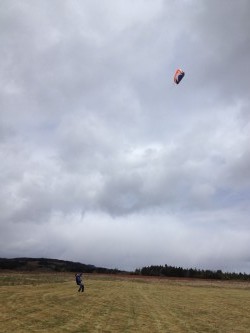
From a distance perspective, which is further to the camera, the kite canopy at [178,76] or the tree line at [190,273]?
the tree line at [190,273]

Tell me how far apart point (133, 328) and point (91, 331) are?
84.2 inches

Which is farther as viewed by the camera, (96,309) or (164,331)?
(96,309)

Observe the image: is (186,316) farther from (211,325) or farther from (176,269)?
(176,269)


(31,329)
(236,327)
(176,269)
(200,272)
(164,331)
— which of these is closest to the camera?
(31,329)

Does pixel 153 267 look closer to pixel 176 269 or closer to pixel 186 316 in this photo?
pixel 176 269

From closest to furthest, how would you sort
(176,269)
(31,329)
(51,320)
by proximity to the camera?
(31,329), (51,320), (176,269)

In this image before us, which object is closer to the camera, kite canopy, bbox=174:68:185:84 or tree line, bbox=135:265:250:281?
kite canopy, bbox=174:68:185:84

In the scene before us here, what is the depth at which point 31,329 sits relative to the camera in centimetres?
1619

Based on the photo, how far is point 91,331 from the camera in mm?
16344

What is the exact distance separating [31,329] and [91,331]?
2.23 meters

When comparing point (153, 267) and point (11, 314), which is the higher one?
point (153, 267)

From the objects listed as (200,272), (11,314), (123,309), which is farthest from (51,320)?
(200,272)

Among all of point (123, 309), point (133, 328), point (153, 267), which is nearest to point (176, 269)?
point (153, 267)

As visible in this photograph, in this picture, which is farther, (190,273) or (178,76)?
(190,273)
